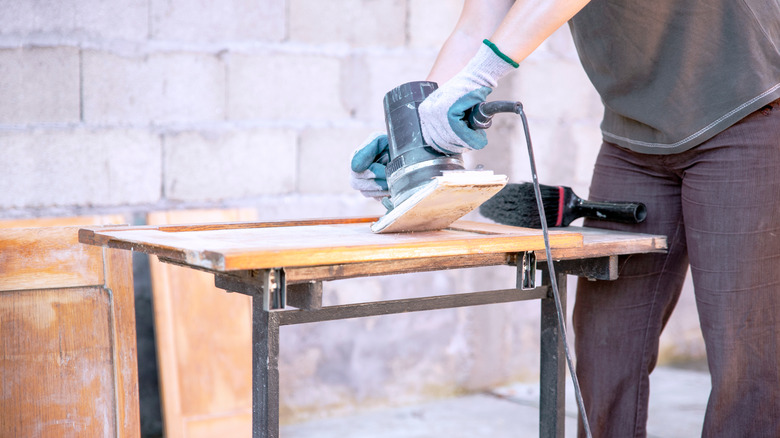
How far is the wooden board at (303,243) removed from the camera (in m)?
1.09

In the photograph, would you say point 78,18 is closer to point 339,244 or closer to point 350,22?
point 350,22

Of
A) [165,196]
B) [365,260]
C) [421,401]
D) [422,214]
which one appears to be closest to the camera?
[365,260]

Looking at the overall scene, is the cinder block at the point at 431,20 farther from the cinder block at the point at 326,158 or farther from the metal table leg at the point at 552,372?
the metal table leg at the point at 552,372

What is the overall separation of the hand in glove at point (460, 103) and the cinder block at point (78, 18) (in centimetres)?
134

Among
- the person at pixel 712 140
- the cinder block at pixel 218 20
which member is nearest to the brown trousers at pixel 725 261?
the person at pixel 712 140

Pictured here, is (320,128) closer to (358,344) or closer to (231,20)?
(231,20)

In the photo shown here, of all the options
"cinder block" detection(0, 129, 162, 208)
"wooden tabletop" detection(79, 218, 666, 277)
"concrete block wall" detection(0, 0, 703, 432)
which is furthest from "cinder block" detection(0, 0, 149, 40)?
"wooden tabletop" detection(79, 218, 666, 277)

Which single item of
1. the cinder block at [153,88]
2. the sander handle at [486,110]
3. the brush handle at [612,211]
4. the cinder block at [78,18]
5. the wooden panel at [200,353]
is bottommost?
the wooden panel at [200,353]

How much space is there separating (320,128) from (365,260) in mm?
1506

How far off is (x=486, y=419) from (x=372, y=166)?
1482mm

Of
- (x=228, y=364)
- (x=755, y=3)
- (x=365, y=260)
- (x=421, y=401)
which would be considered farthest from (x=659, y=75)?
(x=421, y=401)

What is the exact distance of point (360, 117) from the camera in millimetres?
2672

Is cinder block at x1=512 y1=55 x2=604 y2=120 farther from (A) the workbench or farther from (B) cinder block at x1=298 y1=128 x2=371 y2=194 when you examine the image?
(A) the workbench

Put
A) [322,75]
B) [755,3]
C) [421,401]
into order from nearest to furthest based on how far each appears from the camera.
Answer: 1. [755,3]
2. [322,75]
3. [421,401]
